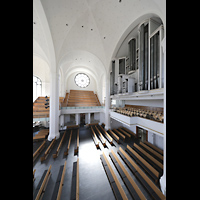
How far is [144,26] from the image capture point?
14.1 feet

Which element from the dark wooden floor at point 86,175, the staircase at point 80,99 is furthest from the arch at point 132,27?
the dark wooden floor at point 86,175

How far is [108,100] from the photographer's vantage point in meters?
7.55

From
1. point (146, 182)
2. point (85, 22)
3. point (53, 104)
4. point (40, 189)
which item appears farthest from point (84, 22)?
point (146, 182)

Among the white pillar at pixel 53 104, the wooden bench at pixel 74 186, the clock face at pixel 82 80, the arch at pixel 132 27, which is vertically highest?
the arch at pixel 132 27

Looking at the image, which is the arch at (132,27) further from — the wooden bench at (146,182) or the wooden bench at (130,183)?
the wooden bench at (130,183)

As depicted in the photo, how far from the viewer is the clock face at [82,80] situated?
13435mm

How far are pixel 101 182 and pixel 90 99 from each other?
924 cm

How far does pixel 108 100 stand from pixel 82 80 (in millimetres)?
7676

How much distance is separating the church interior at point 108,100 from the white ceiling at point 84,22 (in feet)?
0.10
